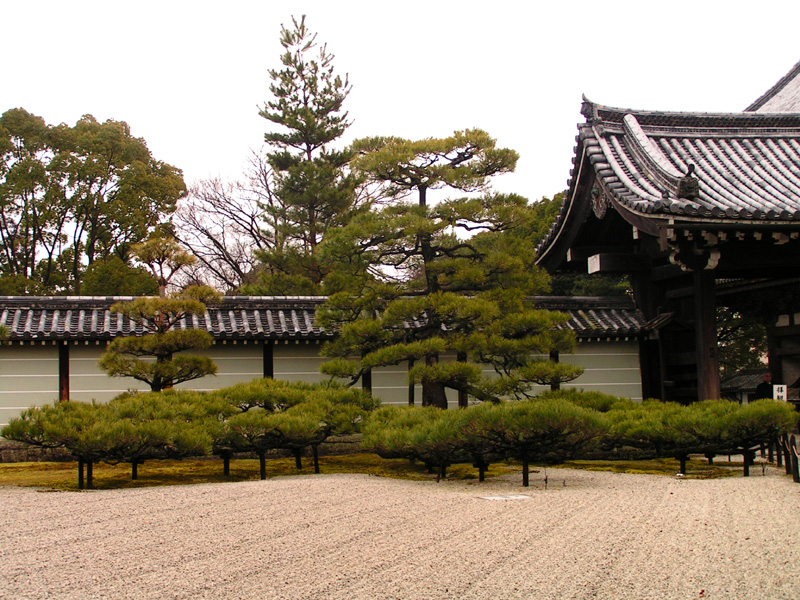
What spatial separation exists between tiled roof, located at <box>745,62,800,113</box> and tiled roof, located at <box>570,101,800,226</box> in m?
4.36

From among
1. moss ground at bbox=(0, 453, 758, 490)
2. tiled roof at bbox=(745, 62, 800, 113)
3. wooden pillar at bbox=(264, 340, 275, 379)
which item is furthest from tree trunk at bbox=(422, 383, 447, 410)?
tiled roof at bbox=(745, 62, 800, 113)

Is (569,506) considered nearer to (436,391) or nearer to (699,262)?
(699,262)

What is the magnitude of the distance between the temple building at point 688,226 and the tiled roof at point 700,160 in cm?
2

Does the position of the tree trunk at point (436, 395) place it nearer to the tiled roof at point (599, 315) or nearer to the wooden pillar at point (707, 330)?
the tiled roof at point (599, 315)

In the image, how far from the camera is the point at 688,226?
347 inches

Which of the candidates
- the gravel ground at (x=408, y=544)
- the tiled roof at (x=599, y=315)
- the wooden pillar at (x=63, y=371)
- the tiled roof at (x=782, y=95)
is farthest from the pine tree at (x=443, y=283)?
the tiled roof at (x=782, y=95)

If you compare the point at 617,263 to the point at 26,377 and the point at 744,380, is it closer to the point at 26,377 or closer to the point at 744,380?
the point at 26,377

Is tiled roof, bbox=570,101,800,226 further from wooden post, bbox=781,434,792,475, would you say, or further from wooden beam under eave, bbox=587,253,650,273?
wooden post, bbox=781,434,792,475

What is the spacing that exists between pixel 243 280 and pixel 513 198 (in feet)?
73.5

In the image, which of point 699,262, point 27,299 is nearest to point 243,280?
point 27,299

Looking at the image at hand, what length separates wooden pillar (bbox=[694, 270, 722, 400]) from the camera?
10.1 meters

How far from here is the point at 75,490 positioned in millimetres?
7898

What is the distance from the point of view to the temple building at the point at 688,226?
9242 mm

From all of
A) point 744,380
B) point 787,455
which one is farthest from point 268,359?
point 744,380
